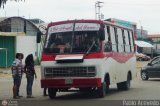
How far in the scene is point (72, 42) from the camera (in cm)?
1941

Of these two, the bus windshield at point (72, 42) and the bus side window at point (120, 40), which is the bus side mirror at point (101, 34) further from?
the bus side window at point (120, 40)

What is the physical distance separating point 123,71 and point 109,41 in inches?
123

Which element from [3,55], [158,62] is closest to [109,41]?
[158,62]

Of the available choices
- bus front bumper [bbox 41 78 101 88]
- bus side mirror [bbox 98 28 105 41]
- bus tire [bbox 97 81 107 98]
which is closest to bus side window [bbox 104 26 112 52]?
bus side mirror [bbox 98 28 105 41]

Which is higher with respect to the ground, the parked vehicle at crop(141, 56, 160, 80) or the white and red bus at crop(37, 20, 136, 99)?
the white and red bus at crop(37, 20, 136, 99)

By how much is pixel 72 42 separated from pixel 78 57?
3.11ft

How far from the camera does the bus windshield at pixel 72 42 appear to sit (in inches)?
754

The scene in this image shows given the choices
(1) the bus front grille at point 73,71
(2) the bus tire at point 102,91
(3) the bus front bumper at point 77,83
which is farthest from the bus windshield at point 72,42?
(2) the bus tire at point 102,91

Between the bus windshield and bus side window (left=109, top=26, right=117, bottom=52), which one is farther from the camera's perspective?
bus side window (left=109, top=26, right=117, bottom=52)

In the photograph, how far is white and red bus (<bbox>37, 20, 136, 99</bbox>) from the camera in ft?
61.5

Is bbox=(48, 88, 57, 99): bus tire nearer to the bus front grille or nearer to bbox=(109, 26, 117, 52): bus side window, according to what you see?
the bus front grille

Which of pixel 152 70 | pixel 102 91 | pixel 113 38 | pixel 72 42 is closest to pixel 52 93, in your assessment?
pixel 102 91

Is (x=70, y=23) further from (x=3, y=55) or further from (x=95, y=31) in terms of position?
(x=3, y=55)

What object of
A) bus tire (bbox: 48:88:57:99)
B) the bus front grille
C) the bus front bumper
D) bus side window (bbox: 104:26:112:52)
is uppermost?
bus side window (bbox: 104:26:112:52)
